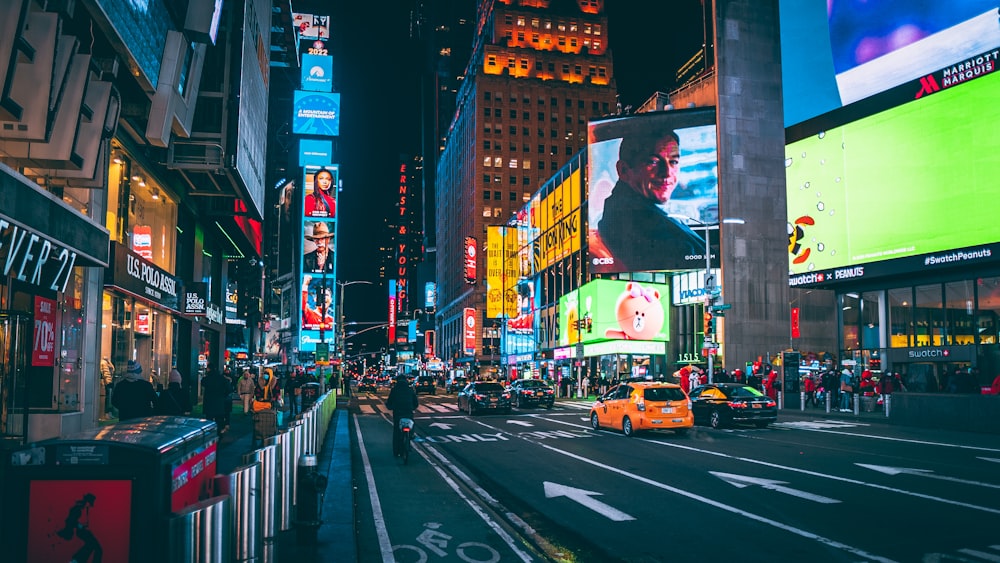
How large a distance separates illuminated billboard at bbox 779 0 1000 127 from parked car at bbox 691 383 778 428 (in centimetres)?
2035

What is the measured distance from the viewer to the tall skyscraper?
430 feet

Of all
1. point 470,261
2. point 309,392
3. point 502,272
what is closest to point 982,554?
point 309,392

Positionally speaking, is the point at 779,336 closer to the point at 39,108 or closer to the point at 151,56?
the point at 151,56

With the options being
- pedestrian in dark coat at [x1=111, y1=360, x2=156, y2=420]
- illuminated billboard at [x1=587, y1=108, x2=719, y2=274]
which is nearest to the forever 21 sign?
pedestrian in dark coat at [x1=111, y1=360, x2=156, y2=420]

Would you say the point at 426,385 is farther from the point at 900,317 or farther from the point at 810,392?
the point at 900,317

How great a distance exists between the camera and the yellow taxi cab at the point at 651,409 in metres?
21.1

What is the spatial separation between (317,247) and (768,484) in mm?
88794

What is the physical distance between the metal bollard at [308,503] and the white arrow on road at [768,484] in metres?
6.89

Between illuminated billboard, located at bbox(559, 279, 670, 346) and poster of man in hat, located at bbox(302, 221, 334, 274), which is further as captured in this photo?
poster of man in hat, located at bbox(302, 221, 334, 274)

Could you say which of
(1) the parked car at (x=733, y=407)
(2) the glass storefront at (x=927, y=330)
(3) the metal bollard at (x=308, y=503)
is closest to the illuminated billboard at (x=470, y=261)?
(2) the glass storefront at (x=927, y=330)

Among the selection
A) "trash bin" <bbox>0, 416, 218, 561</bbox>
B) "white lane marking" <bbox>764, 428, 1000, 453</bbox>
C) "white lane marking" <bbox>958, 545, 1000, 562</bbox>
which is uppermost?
"trash bin" <bbox>0, 416, 218, 561</bbox>

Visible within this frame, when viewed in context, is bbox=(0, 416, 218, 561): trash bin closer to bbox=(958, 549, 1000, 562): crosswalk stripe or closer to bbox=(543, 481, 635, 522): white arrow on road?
A: bbox=(543, 481, 635, 522): white arrow on road

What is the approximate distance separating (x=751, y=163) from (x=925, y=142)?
75.7 feet

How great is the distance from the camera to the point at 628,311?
63.4 meters
